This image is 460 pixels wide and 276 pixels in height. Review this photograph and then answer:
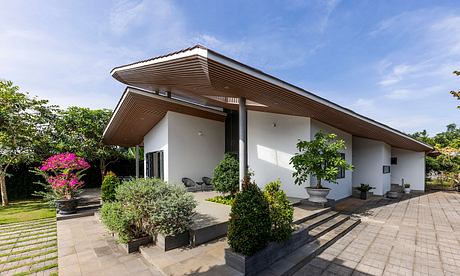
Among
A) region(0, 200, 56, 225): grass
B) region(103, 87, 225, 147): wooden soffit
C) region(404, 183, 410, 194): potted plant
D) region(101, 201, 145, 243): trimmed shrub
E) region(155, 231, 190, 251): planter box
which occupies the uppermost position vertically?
region(103, 87, 225, 147): wooden soffit

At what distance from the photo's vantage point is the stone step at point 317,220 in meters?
5.29

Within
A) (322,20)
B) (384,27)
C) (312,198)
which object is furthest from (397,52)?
(312,198)

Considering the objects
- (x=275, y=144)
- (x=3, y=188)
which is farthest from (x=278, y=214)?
(x=3, y=188)

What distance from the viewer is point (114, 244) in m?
4.72

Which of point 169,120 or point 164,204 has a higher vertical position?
point 169,120

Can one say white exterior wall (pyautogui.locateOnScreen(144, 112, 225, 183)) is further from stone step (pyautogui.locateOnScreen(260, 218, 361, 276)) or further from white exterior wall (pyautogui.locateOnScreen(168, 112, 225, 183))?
stone step (pyautogui.locateOnScreen(260, 218, 361, 276))

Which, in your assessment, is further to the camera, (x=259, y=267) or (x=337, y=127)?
(x=337, y=127)

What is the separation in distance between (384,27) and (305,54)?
12.3ft

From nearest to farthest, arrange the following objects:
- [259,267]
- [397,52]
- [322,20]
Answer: [259,267], [322,20], [397,52]

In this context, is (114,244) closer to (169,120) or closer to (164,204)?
(164,204)

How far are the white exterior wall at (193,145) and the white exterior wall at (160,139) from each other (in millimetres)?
236

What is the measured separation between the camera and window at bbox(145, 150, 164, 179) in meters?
10.5

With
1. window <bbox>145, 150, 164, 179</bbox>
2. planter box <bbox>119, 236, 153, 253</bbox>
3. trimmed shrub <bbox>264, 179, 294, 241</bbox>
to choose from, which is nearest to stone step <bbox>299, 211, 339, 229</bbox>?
trimmed shrub <bbox>264, 179, 294, 241</bbox>

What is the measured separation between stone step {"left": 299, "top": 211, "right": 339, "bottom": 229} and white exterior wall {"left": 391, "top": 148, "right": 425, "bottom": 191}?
38.1 ft
